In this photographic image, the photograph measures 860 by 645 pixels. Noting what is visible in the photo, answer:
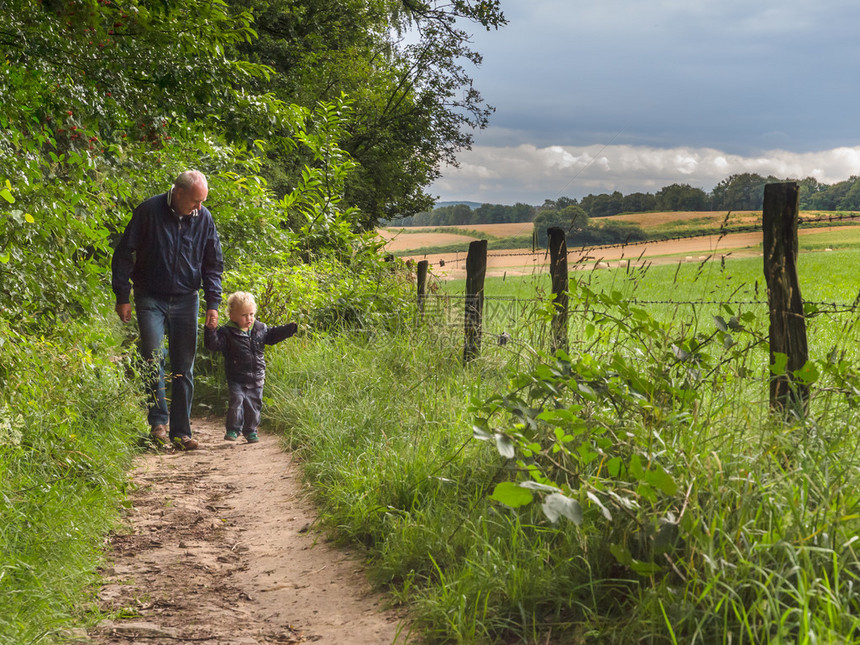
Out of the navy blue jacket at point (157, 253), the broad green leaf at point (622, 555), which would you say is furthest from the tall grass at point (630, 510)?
the navy blue jacket at point (157, 253)

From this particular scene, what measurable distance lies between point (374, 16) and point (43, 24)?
18361 millimetres

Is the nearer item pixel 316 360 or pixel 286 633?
pixel 286 633

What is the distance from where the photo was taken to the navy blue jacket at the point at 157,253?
646 cm

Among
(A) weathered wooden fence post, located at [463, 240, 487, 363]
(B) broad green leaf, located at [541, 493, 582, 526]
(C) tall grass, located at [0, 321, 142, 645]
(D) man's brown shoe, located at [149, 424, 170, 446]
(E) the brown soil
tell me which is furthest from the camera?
(A) weathered wooden fence post, located at [463, 240, 487, 363]

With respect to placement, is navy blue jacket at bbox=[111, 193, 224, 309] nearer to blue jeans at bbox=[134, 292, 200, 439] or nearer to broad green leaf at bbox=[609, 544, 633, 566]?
blue jeans at bbox=[134, 292, 200, 439]

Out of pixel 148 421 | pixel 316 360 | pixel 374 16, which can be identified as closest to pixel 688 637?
pixel 148 421

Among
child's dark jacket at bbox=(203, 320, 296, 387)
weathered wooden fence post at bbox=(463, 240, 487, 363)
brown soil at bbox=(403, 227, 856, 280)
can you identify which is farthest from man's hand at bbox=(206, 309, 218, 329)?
brown soil at bbox=(403, 227, 856, 280)

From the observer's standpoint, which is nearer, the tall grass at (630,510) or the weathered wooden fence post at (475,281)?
the tall grass at (630,510)

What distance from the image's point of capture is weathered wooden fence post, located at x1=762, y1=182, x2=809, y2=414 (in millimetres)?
4219

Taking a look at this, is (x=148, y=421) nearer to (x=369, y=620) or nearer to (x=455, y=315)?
(x=455, y=315)

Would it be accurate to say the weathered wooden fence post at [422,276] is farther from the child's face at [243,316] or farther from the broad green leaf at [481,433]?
the broad green leaf at [481,433]

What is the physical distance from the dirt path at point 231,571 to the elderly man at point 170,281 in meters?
0.77

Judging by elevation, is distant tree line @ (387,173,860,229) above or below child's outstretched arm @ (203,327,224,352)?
above

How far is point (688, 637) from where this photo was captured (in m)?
2.53
